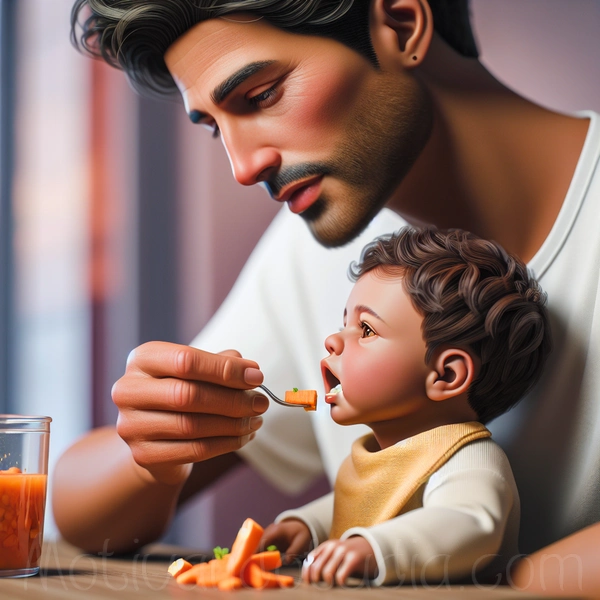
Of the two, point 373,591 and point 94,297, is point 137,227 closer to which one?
point 94,297

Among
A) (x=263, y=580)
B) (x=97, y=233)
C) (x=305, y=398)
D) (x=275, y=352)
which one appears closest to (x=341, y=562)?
(x=263, y=580)

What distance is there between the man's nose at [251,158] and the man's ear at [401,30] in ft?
0.69

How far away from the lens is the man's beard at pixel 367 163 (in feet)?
3.23

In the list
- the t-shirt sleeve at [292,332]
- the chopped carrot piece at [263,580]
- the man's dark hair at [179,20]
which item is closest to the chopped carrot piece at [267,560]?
the chopped carrot piece at [263,580]

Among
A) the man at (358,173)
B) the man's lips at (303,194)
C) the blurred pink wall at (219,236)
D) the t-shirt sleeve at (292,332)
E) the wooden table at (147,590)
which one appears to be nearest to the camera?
the wooden table at (147,590)

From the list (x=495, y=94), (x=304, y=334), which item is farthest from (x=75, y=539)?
(x=495, y=94)

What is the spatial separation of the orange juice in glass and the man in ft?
0.35

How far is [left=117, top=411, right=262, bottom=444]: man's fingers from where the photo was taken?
2.56 ft

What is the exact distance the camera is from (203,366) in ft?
2.45

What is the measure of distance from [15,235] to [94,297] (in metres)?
0.26

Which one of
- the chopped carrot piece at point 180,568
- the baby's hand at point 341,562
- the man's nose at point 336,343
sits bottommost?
A: the chopped carrot piece at point 180,568

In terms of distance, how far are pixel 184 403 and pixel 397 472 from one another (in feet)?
0.75

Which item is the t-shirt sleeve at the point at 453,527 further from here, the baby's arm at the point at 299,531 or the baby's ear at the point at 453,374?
the baby's arm at the point at 299,531

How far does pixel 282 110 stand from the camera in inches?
37.4
